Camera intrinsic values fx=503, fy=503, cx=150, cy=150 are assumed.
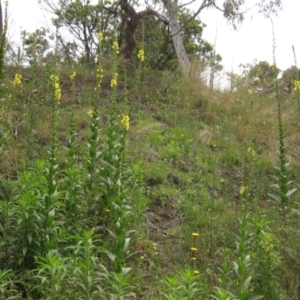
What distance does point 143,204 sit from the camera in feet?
16.9

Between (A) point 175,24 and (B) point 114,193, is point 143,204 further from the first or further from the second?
(A) point 175,24

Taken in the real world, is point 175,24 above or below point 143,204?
above

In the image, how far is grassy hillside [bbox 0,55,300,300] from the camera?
3891 mm

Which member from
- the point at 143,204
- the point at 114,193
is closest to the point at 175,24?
the point at 143,204

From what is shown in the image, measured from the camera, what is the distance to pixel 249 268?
4.28 meters

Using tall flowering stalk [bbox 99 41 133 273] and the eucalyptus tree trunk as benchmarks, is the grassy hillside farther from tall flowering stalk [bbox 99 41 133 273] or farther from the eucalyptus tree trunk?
the eucalyptus tree trunk

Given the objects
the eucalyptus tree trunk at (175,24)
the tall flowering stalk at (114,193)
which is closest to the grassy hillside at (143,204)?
the tall flowering stalk at (114,193)

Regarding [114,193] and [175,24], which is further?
[175,24]

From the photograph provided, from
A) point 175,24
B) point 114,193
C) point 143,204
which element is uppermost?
point 175,24

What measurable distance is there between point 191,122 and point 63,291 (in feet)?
18.3

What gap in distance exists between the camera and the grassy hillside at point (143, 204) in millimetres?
3891

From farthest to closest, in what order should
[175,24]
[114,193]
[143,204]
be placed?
[175,24]
[143,204]
[114,193]

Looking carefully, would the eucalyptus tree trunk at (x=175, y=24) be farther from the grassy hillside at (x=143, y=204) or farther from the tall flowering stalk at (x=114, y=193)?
the tall flowering stalk at (x=114, y=193)

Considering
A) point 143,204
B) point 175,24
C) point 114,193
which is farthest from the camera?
point 175,24
